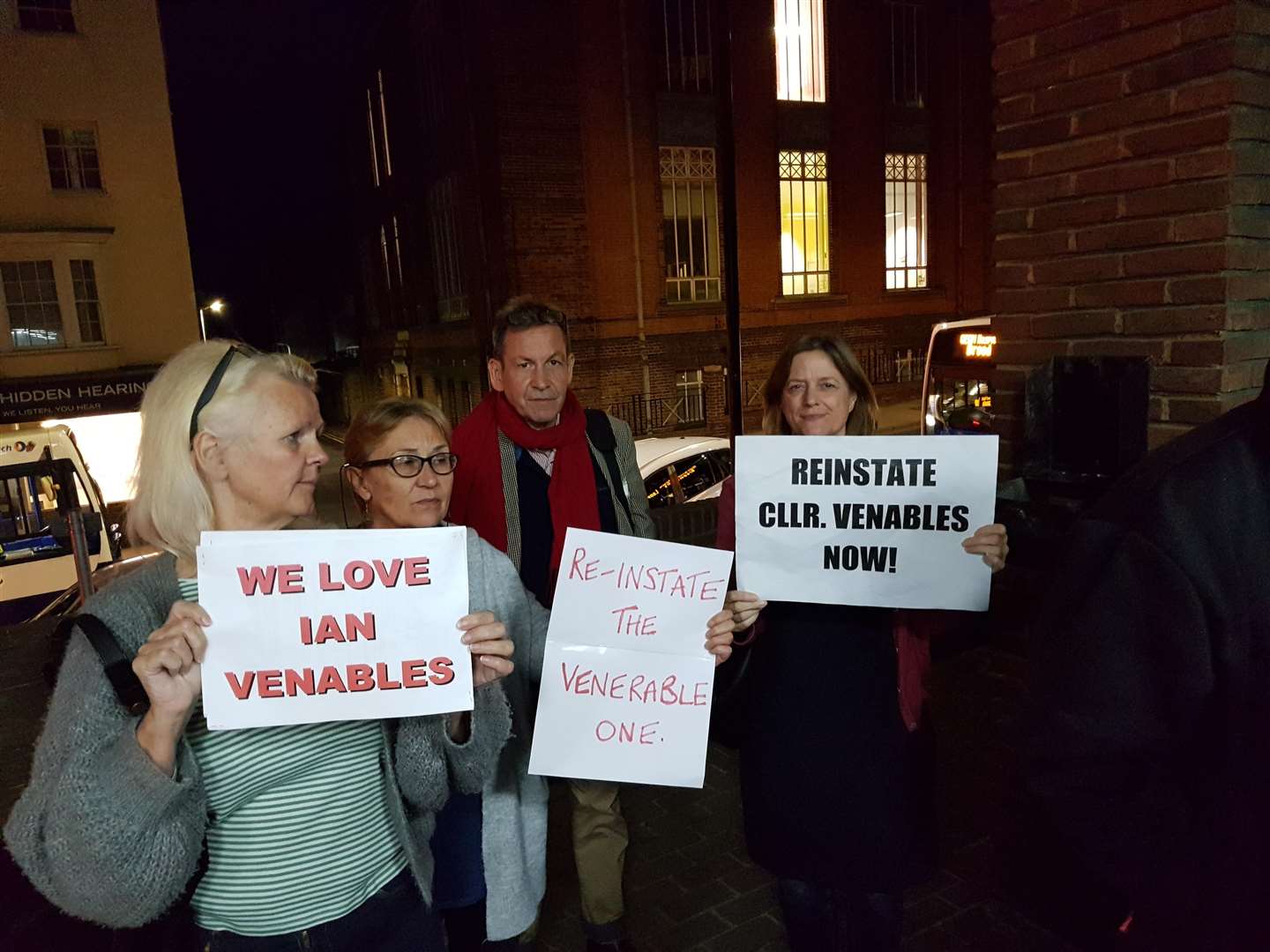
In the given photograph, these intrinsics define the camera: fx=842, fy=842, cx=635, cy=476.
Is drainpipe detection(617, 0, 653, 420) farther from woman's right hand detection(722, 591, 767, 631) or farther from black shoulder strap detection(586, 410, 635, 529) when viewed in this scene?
woman's right hand detection(722, 591, 767, 631)

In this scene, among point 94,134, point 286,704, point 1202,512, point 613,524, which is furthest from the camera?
point 94,134

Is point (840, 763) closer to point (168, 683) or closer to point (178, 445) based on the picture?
point (168, 683)

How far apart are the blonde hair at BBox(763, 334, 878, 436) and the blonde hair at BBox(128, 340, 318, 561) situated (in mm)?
1547

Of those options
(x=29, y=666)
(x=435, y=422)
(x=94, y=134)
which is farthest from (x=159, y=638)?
(x=94, y=134)

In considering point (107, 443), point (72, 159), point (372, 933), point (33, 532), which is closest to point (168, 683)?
point (372, 933)

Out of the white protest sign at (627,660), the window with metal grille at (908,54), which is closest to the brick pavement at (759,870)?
the white protest sign at (627,660)

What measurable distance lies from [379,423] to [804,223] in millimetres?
24615

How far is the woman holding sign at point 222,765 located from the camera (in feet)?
5.01

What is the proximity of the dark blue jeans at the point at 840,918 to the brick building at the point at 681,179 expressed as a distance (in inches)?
776

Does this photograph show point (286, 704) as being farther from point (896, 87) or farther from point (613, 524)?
point (896, 87)

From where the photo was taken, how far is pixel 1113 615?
134cm

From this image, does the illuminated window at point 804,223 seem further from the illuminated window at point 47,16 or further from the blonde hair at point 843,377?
the blonde hair at point 843,377

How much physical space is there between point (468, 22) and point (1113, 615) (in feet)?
78.2

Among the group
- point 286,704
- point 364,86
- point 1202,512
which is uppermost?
point 364,86
